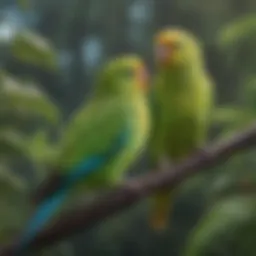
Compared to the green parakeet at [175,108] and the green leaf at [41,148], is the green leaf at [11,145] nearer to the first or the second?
the green leaf at [41,148]

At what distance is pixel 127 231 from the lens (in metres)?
1.03

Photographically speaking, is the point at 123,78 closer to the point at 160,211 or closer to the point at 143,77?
the point at 143,77

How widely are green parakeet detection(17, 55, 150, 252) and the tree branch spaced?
0.02 meters

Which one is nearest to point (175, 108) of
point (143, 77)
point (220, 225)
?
point (143, 77)

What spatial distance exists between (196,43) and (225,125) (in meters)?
0.12

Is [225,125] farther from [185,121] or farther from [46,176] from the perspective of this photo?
[46,176]

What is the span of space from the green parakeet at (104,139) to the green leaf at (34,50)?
0.40 feet

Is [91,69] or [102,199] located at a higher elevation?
[91,69]

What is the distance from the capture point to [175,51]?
993 millimetres

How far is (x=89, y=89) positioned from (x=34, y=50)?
0.32 feet

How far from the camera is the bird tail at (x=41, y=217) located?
0.93 m

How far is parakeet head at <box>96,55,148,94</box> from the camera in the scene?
98 centimetres

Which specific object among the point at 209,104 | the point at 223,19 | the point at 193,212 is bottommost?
the point at 193,212

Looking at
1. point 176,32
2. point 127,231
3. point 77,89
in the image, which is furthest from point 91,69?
point 127,231
